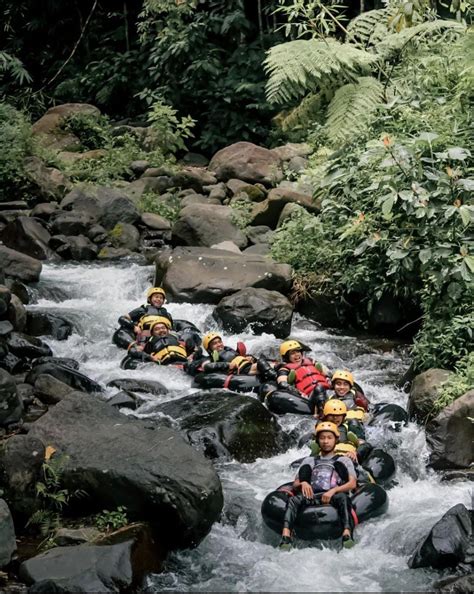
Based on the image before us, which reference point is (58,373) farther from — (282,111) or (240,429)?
(282,111)

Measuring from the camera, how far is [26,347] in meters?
8.30

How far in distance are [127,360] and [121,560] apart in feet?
12.7

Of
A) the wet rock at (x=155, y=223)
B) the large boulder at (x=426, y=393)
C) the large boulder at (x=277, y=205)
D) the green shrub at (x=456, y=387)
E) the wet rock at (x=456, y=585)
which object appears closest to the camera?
the wet rock at (x=456, y=585)

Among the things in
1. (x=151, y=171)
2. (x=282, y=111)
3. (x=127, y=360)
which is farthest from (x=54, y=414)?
(x=282, y=111)

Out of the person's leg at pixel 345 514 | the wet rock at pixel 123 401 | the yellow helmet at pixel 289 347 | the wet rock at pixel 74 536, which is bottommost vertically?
the wet rock at pixel 123 401

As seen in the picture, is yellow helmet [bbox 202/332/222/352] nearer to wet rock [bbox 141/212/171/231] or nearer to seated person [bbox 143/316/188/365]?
seated person [bbox 143/316/188/365]

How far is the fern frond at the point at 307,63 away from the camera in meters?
9.01

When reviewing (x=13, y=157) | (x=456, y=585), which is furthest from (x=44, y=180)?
(x=456, y=585)

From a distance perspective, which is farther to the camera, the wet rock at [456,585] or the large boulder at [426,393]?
the large boulder at [426,393]

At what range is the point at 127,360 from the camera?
27.6 ft

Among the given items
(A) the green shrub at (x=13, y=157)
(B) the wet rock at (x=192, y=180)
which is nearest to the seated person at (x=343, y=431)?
(B) the wet rock at (x=192, y=180)

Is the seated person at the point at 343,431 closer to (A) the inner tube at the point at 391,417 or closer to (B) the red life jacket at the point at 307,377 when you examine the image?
(A) the inner tube at the point at 391,417

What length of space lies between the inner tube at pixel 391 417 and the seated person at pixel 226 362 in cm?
133

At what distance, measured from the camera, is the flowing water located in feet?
15.9
